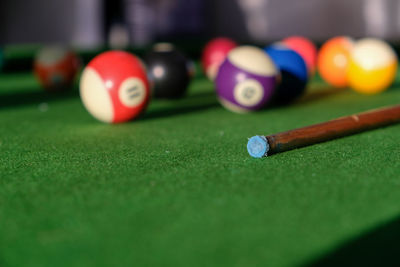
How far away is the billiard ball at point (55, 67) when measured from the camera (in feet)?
14.8

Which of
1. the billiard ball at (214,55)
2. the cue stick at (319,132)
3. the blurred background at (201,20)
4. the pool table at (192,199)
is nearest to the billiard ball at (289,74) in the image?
the pool table at (192,199)

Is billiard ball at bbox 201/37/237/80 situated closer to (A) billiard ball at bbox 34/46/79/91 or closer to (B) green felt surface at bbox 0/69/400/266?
(A) billiard ball at bbox 34/46/79/91

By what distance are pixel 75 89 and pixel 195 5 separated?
863 cm

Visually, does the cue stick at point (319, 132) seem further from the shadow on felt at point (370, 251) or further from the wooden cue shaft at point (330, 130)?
the shadow on felt at point (370, 251)

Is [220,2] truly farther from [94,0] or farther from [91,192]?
[91,192]

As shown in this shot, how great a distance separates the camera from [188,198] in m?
1.58

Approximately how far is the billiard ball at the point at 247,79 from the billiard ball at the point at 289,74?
35 cm

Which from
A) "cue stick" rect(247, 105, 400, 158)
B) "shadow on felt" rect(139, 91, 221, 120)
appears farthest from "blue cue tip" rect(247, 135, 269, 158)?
"shadow on felt" rect(139, 91, 221, 120)

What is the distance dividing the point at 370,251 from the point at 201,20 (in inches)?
485

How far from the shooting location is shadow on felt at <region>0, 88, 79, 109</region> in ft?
13.0

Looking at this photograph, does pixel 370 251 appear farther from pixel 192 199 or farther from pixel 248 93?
pixel 248 93

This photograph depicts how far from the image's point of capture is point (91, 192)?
167cm

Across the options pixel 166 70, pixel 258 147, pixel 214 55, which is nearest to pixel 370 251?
pixel 258 147

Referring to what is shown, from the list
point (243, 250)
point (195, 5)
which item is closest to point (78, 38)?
point (195, 5)
